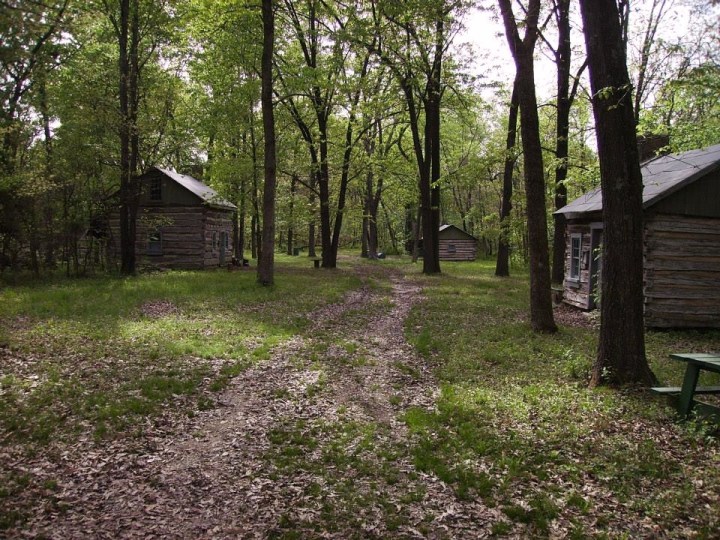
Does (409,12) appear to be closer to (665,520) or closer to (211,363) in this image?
(211,363)

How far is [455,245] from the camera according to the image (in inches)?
2013

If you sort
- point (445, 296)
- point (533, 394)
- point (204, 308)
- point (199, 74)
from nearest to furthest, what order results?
point (533, 394), point (204, 308), point (445, 296), point (199, 74)

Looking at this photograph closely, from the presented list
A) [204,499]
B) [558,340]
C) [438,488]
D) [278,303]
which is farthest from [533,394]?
[278,303]

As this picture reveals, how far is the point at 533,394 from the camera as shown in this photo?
24.7ft

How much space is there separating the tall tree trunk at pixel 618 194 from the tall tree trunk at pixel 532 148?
3865 millimetres

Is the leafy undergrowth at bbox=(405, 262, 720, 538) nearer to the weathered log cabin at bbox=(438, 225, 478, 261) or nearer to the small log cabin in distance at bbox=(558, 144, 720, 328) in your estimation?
the small log cabin in distance at bbox=(558, 144, 720, 328)

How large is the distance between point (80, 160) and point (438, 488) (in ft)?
71.6

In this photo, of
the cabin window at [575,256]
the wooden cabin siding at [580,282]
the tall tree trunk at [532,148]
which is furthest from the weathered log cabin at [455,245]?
the tall tree trunk at [532,148]

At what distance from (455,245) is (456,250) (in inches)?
21.9

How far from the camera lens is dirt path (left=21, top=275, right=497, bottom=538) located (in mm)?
4457

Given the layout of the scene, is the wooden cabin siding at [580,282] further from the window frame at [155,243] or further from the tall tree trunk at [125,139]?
the window frame at [155,243]

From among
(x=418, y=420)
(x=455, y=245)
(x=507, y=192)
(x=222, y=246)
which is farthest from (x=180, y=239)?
(x=455, y=245)

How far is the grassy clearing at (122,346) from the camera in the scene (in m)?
6.64

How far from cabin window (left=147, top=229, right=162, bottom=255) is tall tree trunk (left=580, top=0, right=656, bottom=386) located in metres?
26.7
